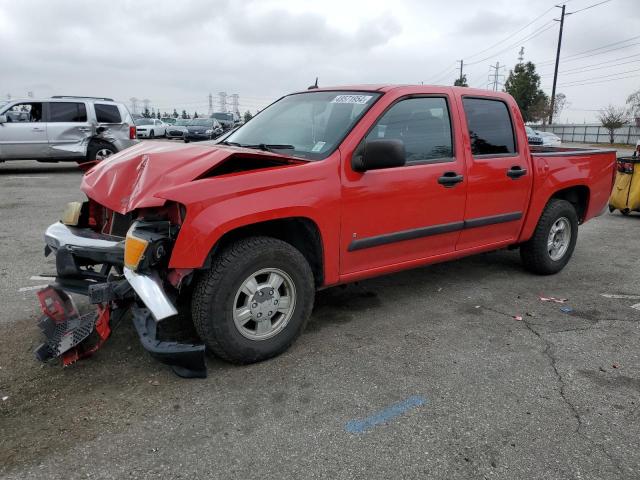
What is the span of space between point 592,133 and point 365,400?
176ft

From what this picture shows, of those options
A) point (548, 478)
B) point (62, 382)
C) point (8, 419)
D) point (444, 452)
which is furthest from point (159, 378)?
point (548, 478)

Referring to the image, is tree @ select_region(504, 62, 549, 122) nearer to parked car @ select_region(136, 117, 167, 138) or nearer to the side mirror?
parked car @ select_region(136, 117, 167, 138)

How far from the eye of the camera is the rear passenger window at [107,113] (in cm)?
1277

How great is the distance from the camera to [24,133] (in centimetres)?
1213

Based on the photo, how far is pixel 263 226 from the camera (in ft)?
10.8

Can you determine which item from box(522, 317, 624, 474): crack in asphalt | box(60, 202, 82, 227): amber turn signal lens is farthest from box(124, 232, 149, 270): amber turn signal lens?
box(522, 317, 624, 474): crack in asphalt

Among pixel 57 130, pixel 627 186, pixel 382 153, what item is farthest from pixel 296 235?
pixel 57 130

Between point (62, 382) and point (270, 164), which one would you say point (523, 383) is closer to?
point (270, 164)

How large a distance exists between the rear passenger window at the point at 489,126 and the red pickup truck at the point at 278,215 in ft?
0.05

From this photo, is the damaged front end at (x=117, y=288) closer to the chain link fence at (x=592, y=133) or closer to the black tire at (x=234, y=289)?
the black tire at (x=234, y=289)

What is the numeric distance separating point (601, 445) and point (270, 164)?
2400 millimetres

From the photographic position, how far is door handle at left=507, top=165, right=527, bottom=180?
176 inches

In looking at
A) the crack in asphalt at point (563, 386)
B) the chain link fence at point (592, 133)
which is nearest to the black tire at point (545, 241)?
the crack in asphalt at point (563, 386)

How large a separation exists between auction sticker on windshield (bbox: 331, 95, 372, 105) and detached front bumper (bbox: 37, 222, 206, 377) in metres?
1.90
